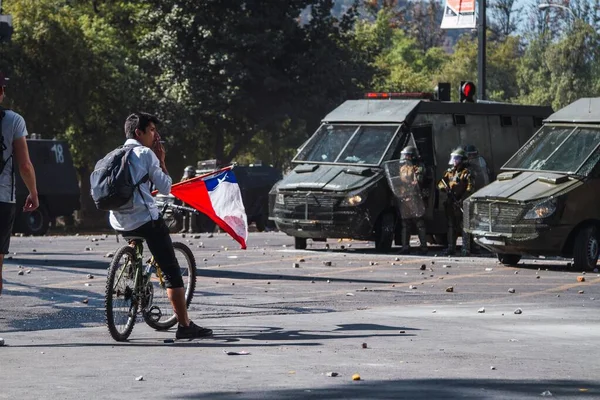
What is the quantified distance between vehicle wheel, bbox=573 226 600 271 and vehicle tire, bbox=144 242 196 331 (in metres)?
7.88

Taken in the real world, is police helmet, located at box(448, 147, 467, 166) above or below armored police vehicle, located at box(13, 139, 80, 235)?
above

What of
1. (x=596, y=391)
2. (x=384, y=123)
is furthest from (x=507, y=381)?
(x=384, y=123)

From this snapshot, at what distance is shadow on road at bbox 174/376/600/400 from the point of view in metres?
8.16

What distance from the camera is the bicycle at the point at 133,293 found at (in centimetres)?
1098

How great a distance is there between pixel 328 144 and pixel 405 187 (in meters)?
2.04

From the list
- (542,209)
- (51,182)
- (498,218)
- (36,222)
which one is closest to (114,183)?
(542,209)

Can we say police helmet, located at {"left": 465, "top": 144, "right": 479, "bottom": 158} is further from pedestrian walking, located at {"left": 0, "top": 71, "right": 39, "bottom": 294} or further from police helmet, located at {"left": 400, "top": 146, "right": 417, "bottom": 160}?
pedestrian walking, located at {"left": 0, "top": 71, "right": 39, "bottom": 294}

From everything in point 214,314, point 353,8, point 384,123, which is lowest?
point 214,314

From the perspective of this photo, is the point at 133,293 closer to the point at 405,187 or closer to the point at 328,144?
the point at 405,187

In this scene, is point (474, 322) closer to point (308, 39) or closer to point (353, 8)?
point (308, 39)

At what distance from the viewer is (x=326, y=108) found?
54000 mm

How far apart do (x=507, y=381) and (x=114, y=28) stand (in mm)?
54257

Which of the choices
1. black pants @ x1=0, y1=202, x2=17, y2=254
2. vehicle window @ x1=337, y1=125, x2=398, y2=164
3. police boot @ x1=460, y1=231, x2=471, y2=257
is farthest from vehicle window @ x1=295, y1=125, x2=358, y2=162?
black pants @ x1=0, y1=202, x2=17, y2=254

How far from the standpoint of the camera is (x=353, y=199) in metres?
21.8
